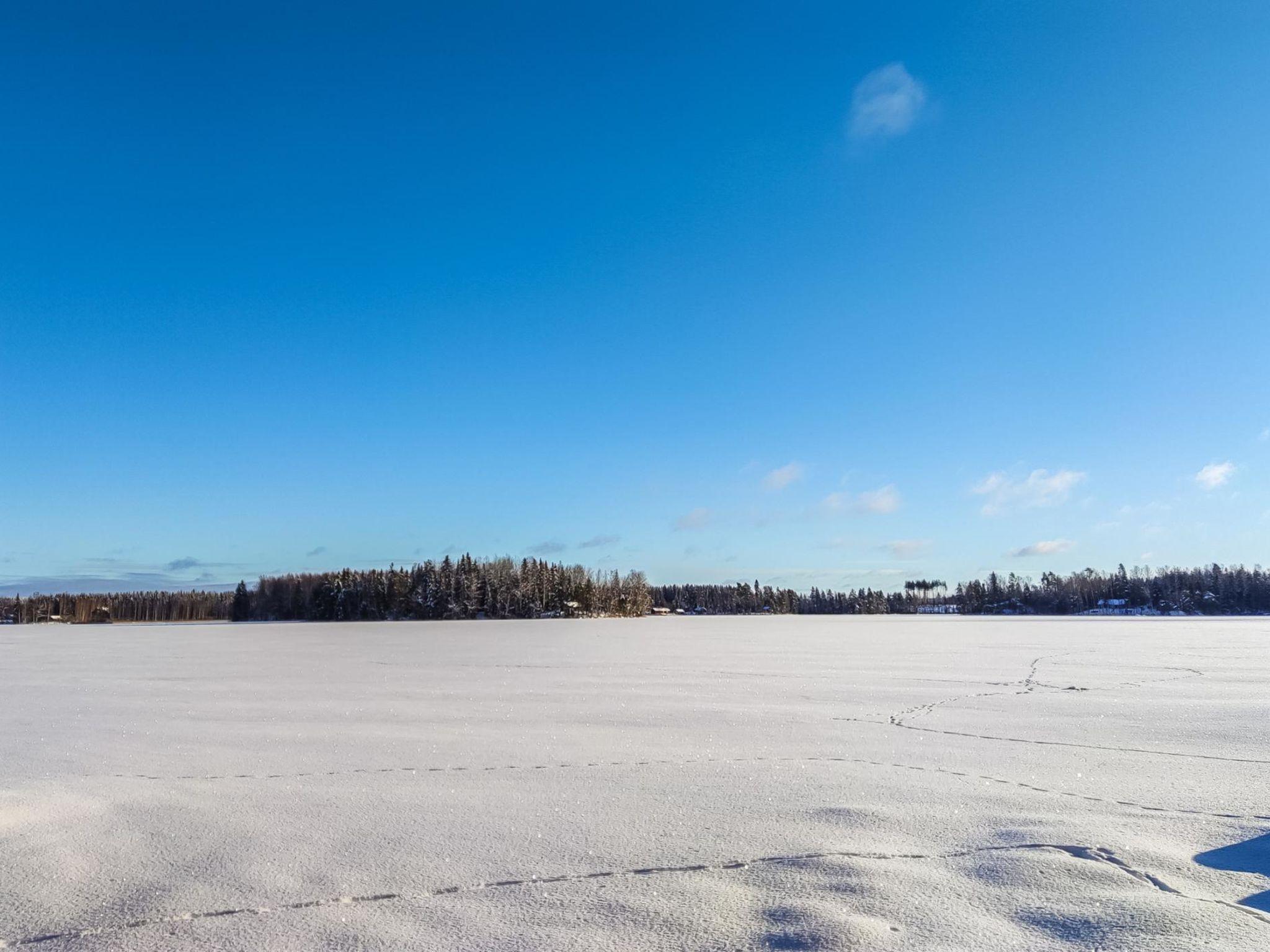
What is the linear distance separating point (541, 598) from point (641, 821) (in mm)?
70475

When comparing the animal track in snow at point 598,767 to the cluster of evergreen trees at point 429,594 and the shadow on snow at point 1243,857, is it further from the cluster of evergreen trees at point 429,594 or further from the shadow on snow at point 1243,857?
the cluster of evergreen trees at point 429,594

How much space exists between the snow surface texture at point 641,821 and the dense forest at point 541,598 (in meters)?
63.1

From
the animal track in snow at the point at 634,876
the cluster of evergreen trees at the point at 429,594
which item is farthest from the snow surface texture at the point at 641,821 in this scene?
the cluster of evergreen trees at the point at 429,594

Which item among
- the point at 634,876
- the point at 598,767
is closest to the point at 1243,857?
the point at 634,876

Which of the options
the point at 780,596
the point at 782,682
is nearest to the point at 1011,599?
the point at 780,596

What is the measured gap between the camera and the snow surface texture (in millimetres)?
2525

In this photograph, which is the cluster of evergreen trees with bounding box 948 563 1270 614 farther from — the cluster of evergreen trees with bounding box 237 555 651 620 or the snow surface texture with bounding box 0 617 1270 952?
the snow surface texture with bounding box 0 617 1270 952

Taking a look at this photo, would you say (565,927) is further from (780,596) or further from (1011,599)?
(1011,599)

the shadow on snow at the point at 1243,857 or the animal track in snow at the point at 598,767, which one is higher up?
the shadow on snow at the point at 1243,857

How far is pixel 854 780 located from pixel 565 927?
2.43 metres

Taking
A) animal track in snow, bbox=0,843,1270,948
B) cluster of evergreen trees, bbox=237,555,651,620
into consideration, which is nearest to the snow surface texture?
animal track in snow, bbox=0,843,1270,948

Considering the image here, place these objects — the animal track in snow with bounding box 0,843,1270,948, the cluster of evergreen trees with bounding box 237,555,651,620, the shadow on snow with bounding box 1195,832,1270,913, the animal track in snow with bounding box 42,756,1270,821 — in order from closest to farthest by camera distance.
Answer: the animal track in snow with bounding box 0,843,1270,948, the shadow on snow with bounding box 1195,832,1270,913, the animal track in snow with bounding box 42,756,1270,821, the cluster of evergreen trees with bounding box 237,555,651,620

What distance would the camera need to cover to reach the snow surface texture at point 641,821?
8.29 feet

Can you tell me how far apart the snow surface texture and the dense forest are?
63125 mm
